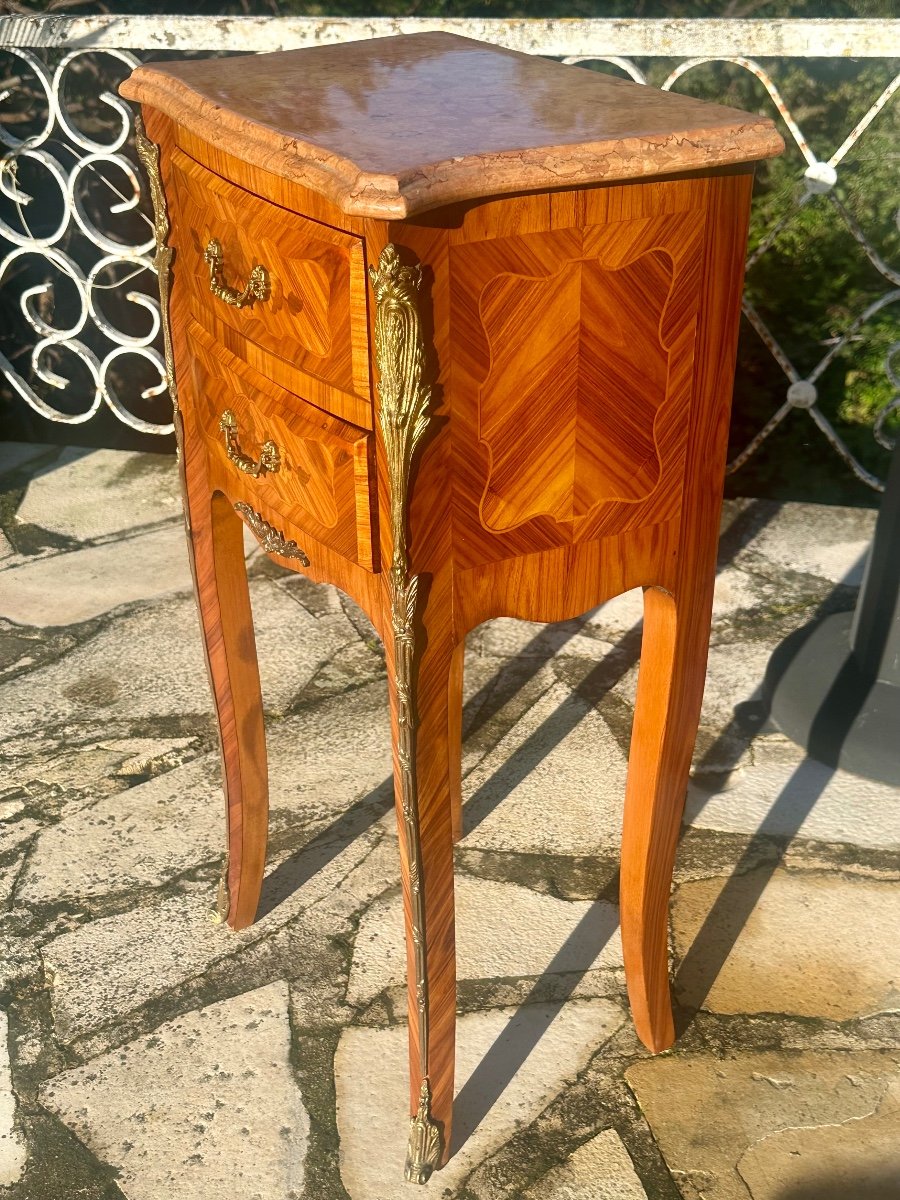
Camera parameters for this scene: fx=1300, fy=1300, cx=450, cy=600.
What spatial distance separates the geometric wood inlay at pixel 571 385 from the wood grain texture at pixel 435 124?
96mm

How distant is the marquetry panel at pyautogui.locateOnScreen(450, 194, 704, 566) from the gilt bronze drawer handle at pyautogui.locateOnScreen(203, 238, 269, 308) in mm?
241

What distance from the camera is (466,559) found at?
1.28 metres

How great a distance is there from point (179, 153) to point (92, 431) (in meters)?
2.25

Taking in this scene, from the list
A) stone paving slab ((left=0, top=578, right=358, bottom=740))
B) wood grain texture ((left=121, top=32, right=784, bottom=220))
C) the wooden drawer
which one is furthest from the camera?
stone paving slab ((left=0, top=578, right=358, bottom=740))

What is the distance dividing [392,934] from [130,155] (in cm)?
242

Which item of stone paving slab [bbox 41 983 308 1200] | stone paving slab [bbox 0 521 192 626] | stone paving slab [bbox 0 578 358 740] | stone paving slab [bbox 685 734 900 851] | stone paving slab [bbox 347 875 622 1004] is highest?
stone paving slab [bbox 0 521 192 626]

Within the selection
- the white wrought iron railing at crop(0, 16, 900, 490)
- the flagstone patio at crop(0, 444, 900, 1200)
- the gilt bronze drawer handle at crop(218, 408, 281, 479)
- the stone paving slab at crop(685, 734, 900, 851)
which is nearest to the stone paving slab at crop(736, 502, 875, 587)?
the flagstone patio at crop(0, 444, 900, 1200)

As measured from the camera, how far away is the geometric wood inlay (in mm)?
1195

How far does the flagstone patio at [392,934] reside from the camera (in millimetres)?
1597

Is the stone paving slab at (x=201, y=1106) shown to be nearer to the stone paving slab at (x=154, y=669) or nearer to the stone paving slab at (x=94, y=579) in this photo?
the stone paving slab at (x=154, y=669)

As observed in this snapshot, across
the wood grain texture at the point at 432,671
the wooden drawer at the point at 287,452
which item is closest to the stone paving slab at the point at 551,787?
the wood grain texture at the point at 432,671

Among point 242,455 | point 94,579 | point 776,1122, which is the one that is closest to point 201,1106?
point 776,1122

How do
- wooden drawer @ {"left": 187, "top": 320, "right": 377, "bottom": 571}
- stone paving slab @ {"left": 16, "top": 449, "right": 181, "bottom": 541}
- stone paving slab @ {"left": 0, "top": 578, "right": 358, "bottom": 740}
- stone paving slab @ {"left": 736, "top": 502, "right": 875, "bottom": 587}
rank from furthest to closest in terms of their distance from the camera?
stone paving slab @ {"left": 16, "top": 449, "right": 181, "bottom": 541} < stone paving slab @ {"left": 736, "top": 502, "right": 875, "bottom": 587} < stone paving slab @ {"left": 0, "top": 578, "right": 358, "bottom": 740} < wooden drawer @ {"left": 187, "top": 320, "right": 377, "bottom": 571}

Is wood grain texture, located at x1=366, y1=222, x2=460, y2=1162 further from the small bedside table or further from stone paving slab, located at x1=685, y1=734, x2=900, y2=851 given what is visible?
stone paving slab, located at x1=685, y1=734, x2=900, y2=851
